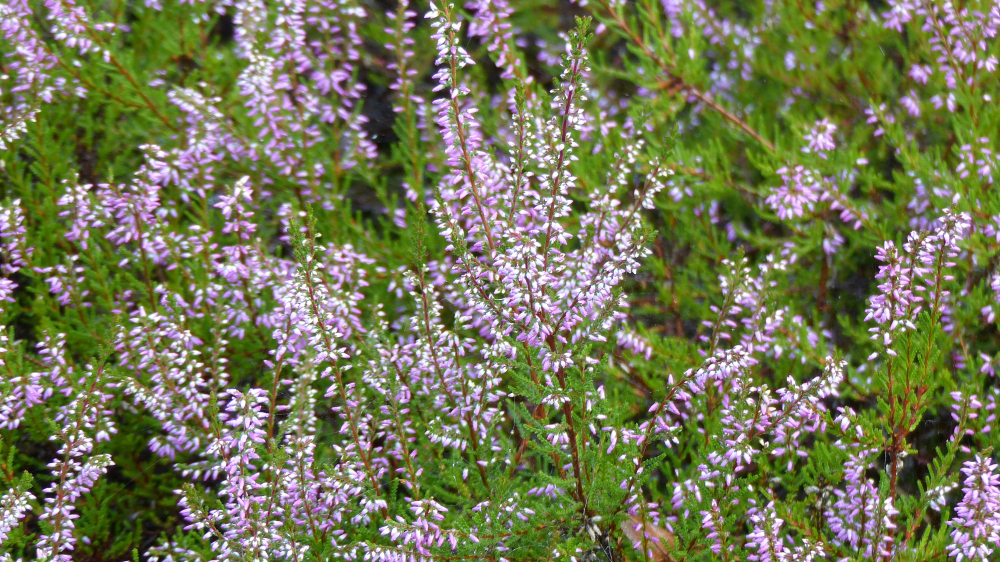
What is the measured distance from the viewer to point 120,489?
9.20 ft

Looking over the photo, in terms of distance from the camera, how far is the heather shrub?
206cm

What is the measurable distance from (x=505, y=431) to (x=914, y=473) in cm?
152

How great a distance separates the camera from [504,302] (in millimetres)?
1955

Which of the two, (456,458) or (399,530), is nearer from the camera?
(399,530)

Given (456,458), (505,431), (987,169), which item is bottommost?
(456,458)

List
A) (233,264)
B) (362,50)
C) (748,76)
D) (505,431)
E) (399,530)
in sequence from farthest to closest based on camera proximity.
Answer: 1. (362,50)
2. (748,76)
3. (505,431)
4. (233,264)
5. (399,530)

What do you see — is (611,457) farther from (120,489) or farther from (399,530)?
(120,489)

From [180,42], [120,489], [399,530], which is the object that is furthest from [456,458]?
[180,42]

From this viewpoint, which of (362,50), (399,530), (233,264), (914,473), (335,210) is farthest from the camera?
(362,50)

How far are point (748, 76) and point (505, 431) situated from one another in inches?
87.3

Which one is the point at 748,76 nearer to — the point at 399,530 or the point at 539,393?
the point at 539,393

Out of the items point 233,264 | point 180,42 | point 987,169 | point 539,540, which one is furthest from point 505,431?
point 180,42

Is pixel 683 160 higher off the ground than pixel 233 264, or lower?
higher

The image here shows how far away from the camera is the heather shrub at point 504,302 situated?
81.1 inches
